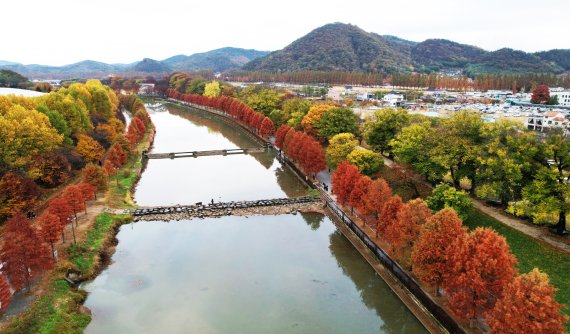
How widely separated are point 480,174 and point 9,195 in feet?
112

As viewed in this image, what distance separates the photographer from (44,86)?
9244 centimetres

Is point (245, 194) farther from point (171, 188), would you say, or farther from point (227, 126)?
point (227, 126)

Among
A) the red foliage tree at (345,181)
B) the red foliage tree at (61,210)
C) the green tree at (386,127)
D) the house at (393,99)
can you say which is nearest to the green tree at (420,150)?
the red foliage tree at (345,181)

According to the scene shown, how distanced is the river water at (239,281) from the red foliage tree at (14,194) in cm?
724

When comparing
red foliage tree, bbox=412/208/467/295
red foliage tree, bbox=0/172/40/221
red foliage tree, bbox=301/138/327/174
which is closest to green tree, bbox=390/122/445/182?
red foliage tree, bbox=301/138/327/174

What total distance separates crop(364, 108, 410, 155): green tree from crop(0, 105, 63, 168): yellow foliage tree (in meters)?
32.5

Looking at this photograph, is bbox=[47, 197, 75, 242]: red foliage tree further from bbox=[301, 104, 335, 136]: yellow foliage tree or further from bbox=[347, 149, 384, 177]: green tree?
bbox=[301, 104, 335, 136]: yellow foliage tree

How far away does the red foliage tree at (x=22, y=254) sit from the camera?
18672 mm

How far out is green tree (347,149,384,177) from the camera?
119 ft

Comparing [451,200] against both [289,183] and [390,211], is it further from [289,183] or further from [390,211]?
[289,183]

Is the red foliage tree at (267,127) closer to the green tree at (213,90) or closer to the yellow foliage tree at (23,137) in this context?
the yellow foliage tree at (23,137)

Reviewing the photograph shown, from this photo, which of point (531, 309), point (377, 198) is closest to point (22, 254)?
point (377, 198)

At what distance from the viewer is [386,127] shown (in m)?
40.6

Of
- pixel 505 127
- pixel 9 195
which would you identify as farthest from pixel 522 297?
pixel 9 195
